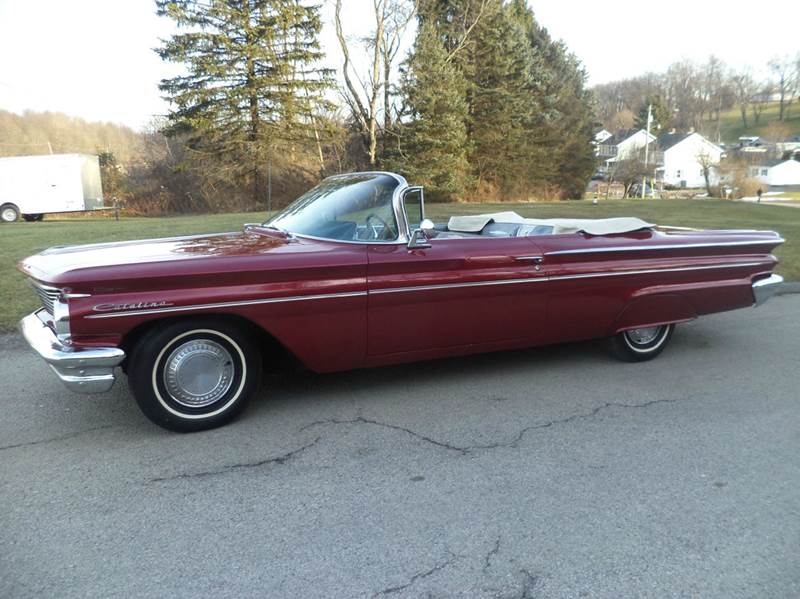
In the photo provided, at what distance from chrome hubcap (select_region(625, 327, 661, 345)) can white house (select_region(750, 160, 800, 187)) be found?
93.4 metres

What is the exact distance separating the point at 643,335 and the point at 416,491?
112 inches

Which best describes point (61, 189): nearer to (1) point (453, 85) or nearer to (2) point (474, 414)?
(1) point (453, 85)

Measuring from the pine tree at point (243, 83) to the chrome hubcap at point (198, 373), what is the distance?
25.7 meters

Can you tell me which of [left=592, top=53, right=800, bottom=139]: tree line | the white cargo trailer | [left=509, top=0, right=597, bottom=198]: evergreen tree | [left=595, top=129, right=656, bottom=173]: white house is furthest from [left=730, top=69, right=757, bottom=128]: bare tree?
the white cargo trailer

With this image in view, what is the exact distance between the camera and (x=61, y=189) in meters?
25.3

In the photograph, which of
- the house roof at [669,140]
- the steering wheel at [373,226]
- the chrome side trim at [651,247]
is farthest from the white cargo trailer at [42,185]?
the house roof at [669,140]

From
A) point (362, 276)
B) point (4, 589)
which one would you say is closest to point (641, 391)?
point (362, 276)

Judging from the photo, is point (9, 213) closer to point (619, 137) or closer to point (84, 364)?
point (84, 364)

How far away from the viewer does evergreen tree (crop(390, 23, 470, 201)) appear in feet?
88.3

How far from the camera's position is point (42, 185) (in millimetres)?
25047

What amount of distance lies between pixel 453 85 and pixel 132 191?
17708mm

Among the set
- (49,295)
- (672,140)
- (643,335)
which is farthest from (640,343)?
(672,140)

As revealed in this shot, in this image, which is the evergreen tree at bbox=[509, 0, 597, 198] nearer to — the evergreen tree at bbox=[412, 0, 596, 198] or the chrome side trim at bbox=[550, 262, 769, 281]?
the evergreen tree at bbox=[412, 0, 596, 198]

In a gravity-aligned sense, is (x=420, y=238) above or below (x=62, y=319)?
above
